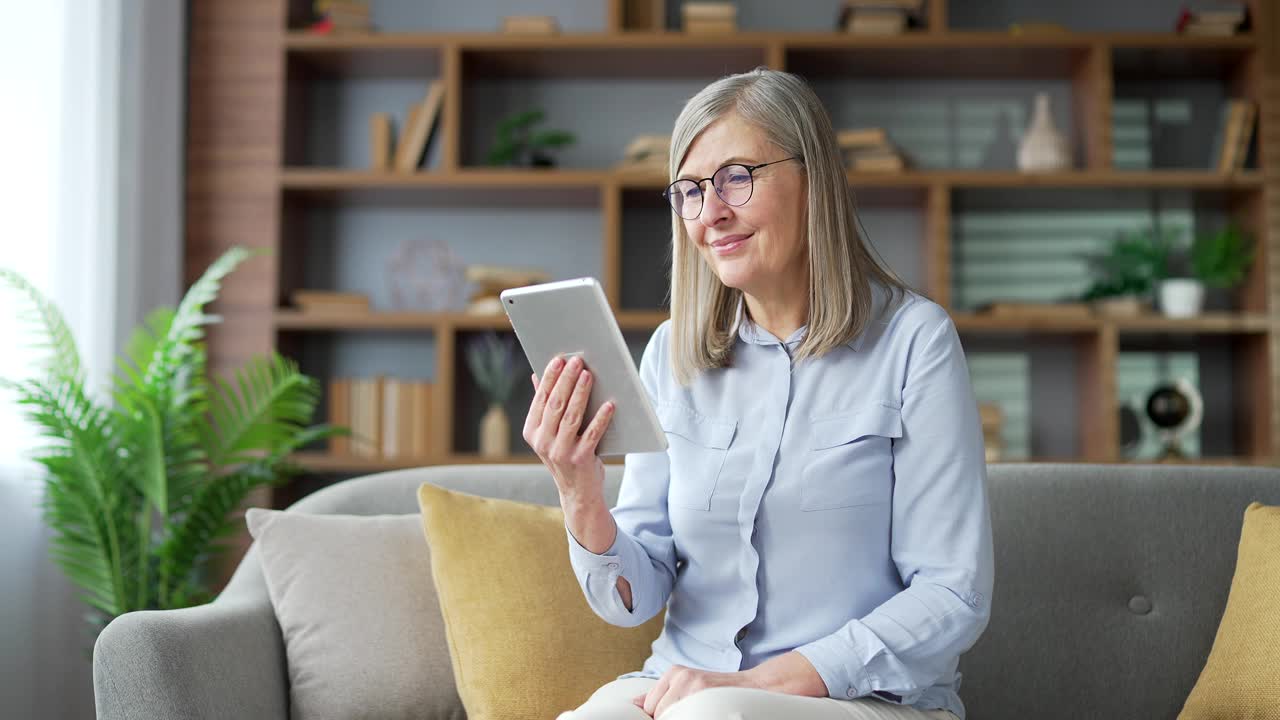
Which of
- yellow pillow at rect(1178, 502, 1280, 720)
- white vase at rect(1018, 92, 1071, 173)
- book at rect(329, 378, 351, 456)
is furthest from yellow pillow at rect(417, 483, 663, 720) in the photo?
white vase at rect(1018, 92, 1071, 173)

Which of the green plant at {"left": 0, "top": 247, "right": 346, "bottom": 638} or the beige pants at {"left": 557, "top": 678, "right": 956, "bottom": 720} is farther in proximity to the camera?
the green plant at {"left": 0, "top": 247, "right": 346, "bottom": 638}

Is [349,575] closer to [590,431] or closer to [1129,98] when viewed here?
[590,431]

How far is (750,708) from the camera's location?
3.75 ft

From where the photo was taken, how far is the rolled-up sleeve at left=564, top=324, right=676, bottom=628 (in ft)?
4.59

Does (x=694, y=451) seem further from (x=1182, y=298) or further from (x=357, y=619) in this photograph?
(x=1182, y=298)

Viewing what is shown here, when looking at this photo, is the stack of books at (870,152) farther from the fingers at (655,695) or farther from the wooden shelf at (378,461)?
the fingers at (655,695)

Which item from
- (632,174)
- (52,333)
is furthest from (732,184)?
(632,174)

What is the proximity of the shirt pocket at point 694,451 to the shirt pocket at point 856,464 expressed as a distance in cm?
12

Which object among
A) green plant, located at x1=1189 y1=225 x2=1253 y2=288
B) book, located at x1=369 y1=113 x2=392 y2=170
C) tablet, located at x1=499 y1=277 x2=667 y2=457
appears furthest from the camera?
book, located at x1=369 y1=113 x2=392 y2=170

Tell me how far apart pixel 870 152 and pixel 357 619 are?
2.41 m

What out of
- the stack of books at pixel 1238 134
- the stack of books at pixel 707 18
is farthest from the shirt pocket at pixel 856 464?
the stack of books at pixel 1238 134

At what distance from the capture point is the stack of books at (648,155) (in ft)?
11.7

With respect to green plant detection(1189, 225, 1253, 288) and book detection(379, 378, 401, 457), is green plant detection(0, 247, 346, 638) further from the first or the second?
green plant detection(1189, 225, 1253, 288)

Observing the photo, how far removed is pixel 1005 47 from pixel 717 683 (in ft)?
9.54
